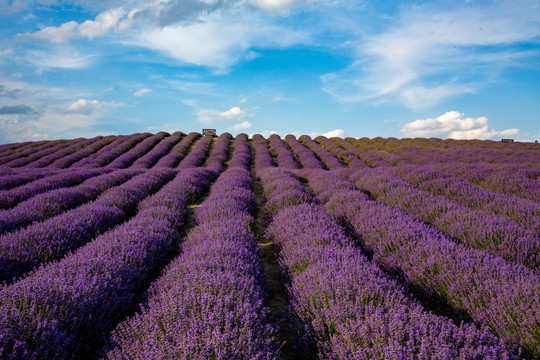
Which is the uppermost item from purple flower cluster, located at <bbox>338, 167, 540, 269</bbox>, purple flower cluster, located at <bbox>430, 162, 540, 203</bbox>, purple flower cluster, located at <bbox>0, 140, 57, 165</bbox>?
purple flower cluster, located at <bbox>0, 140, 57, 165</bbox>

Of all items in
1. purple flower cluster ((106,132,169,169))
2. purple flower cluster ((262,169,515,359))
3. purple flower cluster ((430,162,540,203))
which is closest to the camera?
purple flower cluster ((262,169,515,359))

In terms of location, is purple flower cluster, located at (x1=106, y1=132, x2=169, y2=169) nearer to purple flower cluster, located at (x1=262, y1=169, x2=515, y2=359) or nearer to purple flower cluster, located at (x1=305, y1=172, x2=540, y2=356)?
purple flower cluster, located at (x1=305, y1=172, x2=540, y2=356)

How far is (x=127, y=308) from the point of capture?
2832 mm

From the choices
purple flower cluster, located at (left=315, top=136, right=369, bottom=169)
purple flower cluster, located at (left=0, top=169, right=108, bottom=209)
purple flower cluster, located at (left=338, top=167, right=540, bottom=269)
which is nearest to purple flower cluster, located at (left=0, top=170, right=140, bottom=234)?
purple flower cluster, located at (left=0, top=169, right=108, bottom=209)

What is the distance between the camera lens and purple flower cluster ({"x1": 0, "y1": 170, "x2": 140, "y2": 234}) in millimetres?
4793

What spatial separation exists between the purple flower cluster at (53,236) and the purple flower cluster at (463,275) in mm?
3803

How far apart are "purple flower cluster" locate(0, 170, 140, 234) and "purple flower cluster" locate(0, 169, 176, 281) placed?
504 mm

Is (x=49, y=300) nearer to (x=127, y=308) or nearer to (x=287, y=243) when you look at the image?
(x=127, y=308)

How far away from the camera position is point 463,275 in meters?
2.74

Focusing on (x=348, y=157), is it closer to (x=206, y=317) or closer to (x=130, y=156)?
(x=130, y=156)

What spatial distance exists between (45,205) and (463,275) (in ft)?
20.9

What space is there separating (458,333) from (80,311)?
2.53m

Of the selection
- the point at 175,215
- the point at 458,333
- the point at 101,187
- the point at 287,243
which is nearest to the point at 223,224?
the point at 287,243

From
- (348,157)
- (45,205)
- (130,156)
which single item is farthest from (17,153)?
(348,157)
